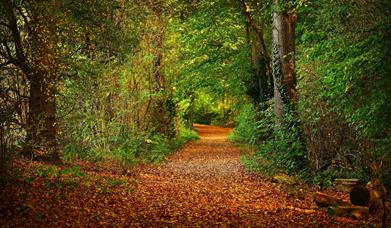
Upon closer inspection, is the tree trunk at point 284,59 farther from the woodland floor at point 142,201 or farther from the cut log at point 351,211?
the cut log at point 351,211

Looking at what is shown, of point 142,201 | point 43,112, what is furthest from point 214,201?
point 43,112

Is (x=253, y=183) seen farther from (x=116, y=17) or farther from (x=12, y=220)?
(x=12, y=220)

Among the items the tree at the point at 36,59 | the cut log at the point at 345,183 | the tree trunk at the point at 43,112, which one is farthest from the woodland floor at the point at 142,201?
the tree at the point at 36,59

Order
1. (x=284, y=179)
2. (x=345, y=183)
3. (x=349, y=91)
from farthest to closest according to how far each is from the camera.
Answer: (x=284, y=179) < (x=345, y=183) < (x=349, y=91)

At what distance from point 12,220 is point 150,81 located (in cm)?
1175

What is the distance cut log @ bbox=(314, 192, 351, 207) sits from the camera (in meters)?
8.59

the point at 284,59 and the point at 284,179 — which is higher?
the point at 284,59

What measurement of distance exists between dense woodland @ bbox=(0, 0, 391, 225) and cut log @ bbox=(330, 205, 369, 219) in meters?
0.91

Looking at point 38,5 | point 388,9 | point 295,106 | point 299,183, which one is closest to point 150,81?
point 295,106

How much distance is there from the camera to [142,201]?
8.80 m

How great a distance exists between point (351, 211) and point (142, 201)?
4022mm

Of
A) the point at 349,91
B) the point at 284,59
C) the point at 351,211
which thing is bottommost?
the point at 351,211

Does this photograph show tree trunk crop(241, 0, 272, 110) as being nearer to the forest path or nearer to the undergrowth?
the undergrowth

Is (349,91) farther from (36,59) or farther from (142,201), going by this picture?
(36,59)
